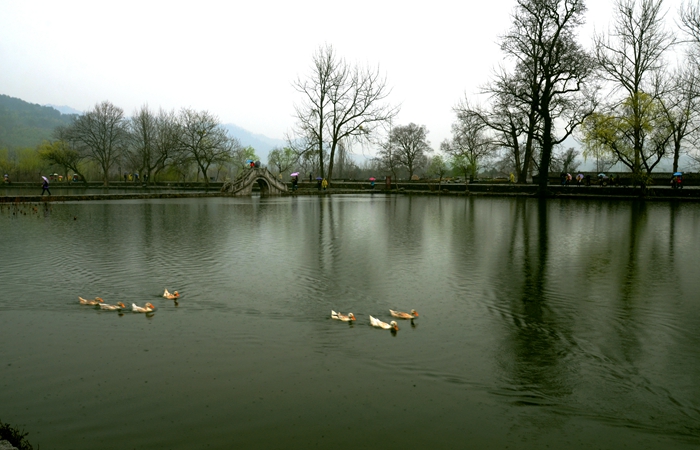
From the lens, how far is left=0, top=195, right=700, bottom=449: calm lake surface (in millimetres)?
4430

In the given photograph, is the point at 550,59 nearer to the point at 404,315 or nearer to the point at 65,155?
the point at 404,315

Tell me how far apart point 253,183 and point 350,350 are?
43.7 metres

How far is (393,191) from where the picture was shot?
5803 centimetres

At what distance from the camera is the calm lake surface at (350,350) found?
4430mm

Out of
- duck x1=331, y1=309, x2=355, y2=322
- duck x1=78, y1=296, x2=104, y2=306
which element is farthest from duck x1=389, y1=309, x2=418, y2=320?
duck x1=78, y1=296, x2=104, y2=306

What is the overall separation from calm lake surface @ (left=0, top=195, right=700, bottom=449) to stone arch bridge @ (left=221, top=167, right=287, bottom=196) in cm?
3408

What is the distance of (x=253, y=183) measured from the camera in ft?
159

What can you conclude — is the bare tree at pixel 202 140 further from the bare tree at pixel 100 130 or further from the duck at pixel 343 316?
the duck at pixel 343 316

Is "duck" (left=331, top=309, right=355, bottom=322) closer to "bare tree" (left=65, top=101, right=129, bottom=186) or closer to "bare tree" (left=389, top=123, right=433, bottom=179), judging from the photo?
"bare tree" (left=65, top=101, right=129, bottom=186)

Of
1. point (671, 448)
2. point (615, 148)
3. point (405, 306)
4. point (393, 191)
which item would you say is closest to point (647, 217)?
point (615, 148)

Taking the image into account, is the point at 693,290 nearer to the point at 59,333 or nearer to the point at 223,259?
the point at 223,259

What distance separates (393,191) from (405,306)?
50262mm

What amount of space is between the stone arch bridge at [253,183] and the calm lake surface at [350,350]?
34076 mm

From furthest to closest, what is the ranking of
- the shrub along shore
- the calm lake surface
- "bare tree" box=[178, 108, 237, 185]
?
"bare tree" box=[178, 108, 237, 185] → the shrub along shore → the calm lake surface
